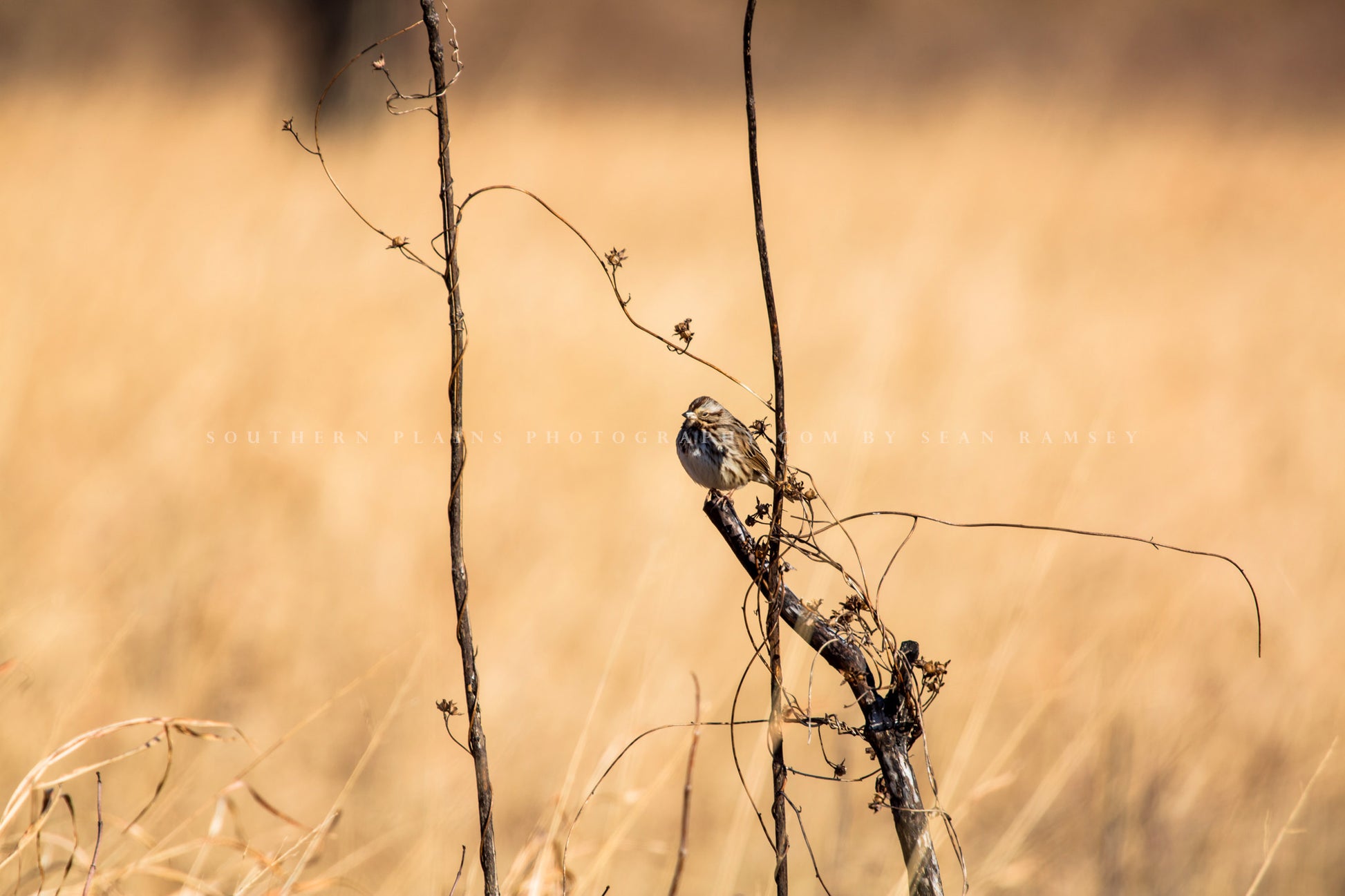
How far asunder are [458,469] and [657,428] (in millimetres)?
3390

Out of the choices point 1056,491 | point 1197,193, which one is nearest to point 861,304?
point 1056,491

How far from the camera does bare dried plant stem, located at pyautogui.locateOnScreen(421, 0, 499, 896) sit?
753mm

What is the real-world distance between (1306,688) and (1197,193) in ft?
16.6

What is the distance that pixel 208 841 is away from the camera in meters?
1.06

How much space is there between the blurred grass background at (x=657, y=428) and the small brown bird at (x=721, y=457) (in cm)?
18

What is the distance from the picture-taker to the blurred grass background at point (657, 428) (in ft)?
7.88

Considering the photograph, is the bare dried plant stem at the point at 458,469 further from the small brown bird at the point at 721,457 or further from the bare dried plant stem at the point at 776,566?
the small brown bird at the point at 721,457

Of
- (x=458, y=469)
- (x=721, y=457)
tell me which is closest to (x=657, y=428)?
(x=721, y=457)

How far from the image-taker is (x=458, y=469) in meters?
0.81

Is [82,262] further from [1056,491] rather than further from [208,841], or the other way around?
[1056,491]

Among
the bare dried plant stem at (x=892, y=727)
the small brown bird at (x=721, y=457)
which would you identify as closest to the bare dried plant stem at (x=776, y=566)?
the bare dried plant stem at (x=892, y=727)

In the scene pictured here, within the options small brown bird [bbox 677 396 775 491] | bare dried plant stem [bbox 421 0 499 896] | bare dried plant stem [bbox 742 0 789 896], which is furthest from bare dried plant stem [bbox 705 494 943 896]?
small brown bird [bbox 677 396 775 491]

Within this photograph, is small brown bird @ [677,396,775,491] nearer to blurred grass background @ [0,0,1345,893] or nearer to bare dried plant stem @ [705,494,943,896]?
blurred grass background @ [0,0,1345,893]

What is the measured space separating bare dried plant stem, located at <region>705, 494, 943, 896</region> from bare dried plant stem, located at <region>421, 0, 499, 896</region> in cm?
26
